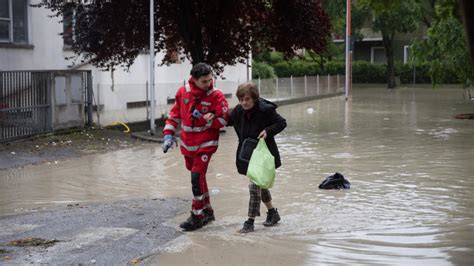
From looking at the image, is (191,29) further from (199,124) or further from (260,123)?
(260,123)

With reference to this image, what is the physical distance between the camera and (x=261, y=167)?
637 centimetres

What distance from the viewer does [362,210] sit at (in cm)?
759

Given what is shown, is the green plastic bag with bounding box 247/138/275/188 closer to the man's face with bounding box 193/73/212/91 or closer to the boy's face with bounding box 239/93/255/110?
the boy's face with bounding box 239/93/255/110

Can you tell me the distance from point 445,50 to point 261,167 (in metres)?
16.7

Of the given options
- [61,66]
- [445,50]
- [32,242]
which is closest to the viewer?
[32,242]

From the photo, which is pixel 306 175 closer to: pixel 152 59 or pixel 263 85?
pixel 152 59

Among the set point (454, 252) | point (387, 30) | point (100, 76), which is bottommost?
point (454, 252)

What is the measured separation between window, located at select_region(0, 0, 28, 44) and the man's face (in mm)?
12835

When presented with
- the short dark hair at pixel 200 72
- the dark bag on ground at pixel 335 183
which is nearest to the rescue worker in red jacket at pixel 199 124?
the short dark hair at pixel 200 72

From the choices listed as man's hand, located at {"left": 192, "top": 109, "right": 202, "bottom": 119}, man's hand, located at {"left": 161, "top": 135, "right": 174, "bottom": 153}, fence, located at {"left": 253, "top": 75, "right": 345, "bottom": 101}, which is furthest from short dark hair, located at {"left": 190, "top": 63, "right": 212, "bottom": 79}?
fence, located at {"left": 253, "top": 75, "right": 345, "bottom": 101}

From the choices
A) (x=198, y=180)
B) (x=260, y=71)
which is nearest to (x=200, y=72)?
(x=198, y=180)

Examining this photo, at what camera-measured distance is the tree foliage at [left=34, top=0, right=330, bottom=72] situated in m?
17.6

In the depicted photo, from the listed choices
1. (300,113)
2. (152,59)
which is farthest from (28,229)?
(300,113)

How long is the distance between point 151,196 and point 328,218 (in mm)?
2680
